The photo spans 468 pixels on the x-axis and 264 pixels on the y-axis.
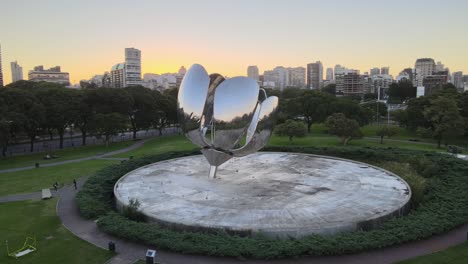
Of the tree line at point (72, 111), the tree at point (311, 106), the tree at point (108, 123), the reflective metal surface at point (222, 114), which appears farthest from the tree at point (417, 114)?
the tree at point (108, 123)

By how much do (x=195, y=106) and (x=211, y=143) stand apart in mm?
2919

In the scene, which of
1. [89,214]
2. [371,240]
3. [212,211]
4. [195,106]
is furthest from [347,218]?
[89,214]

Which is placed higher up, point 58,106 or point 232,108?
point 58,106

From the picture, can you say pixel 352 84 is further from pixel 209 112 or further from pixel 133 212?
pixel 133 212

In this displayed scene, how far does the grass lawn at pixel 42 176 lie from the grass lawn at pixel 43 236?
529 centimetres

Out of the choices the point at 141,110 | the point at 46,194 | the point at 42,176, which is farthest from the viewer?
the point at 141,110

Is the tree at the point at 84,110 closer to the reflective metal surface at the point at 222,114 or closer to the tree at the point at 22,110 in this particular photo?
the tree at the point at 22,110

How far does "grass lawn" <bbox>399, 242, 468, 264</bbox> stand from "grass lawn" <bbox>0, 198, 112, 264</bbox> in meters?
13.6

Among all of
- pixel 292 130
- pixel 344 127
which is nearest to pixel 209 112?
pixel 292 130

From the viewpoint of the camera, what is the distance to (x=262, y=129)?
87.1ft

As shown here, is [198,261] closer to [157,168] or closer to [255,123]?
[255,123]

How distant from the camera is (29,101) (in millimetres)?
48094

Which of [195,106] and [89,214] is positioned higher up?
[195,106]

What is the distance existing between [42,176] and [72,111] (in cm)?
2106
